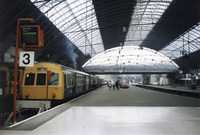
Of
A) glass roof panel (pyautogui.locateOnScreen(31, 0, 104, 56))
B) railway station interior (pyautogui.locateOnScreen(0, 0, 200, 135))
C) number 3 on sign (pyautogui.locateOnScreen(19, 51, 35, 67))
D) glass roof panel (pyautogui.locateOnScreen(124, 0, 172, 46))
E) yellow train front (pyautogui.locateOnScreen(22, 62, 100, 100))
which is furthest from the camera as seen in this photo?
glass roof panel (pyautogui.locateOnScreen(124, 0, 172, 46))

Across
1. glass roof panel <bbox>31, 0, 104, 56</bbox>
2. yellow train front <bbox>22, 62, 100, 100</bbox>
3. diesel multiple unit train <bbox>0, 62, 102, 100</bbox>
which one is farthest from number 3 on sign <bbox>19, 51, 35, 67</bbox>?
glass roof panel <bbox>31, 0, 104, 56</bbox>

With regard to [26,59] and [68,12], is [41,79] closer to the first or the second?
[26,59]

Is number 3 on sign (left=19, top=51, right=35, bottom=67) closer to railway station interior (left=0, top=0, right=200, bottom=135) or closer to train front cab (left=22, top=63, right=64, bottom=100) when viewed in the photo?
railway station interior (left=0, top=0, right=200, bottom=135)

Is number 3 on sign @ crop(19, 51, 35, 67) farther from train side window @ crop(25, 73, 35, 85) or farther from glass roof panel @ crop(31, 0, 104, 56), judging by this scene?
glass roof panel @ crop(31, 0, 104, 56)

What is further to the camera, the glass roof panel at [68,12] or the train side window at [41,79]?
the glass roof panel at [68,12]

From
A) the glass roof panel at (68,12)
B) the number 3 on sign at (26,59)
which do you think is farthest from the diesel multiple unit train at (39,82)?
the glass roof panel at (68,12)

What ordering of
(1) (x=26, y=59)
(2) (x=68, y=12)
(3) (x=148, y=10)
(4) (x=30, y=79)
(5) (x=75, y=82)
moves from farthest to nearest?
(3) (x=148, y=10), (2) (x=68, y=12), (5) (x=75, y=82), (4) (x=30, y=79), (1) (x=26, y=59)

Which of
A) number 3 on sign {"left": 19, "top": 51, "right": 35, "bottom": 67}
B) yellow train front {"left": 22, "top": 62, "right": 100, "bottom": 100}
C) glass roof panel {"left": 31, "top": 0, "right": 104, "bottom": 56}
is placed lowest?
yellow train front {"left": 22, "top": 62, "right": 100, "bottom": 100}

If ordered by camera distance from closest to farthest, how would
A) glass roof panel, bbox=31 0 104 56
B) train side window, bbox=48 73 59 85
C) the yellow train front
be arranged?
the yellow train front, train side window, bbox=48 73 59 85, glass roof panel, bbox=31 0 104 56

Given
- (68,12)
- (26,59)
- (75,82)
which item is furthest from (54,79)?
(68,12)

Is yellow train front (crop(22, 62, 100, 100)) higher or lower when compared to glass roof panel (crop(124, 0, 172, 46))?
lower

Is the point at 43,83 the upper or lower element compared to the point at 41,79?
lower

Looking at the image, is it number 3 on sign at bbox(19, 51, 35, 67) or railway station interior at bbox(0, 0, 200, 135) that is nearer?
railway station interior at bbox(0, 0, 200, 135)

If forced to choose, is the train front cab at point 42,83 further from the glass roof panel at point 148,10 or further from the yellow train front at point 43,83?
the glass roof panel at point 148,10
